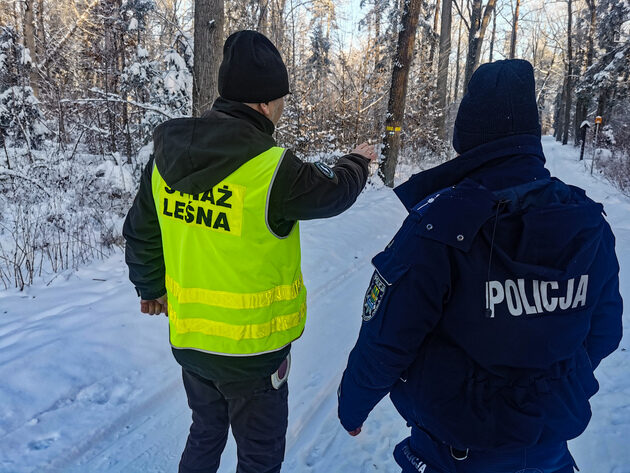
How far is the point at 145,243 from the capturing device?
6.49 ft

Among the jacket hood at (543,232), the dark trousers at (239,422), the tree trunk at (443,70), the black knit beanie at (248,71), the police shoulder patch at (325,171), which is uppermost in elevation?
the tree trunk at (443,70)

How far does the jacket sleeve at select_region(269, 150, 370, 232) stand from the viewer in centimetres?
161

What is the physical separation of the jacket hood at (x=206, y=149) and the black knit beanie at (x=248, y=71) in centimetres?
13

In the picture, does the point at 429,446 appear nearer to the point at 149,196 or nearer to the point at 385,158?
the point at 149,196

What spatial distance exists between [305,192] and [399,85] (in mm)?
9807

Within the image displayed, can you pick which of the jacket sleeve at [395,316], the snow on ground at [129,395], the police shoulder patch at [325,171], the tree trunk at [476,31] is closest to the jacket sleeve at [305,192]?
the police shoulder patch at [325,171]

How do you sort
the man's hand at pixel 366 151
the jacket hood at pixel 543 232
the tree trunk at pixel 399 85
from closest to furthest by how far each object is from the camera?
1. the jacket hood at pixel 543 232
2. the man's hand at pixel 366 151
3. the tree trunk at pixel 399 85

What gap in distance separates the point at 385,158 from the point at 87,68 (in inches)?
317

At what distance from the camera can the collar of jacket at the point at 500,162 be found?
1273mm

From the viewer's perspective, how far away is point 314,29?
2622cm

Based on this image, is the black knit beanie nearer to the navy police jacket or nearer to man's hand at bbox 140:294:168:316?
the navy police jacket

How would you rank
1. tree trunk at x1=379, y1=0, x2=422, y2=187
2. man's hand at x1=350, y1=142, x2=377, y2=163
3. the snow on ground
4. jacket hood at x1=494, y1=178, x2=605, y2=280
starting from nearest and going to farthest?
1. jacket hood at x1=494, y1=178, x2=605, y2=280
2. man's hand at x1=350, y1=142, x2=377, y2=163
3. the snow on ground
4. tree trunk at x1=379, y1=0, x2=422, y2=187

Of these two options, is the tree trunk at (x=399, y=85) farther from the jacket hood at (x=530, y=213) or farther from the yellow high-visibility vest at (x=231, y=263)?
the jacket hood at (x=530, y=213)

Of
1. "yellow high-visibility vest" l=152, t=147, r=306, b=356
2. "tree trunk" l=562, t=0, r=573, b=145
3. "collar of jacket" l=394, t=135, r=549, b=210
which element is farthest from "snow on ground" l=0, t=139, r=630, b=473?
"tree trunk" l=562, t=0, r=573, b=145
